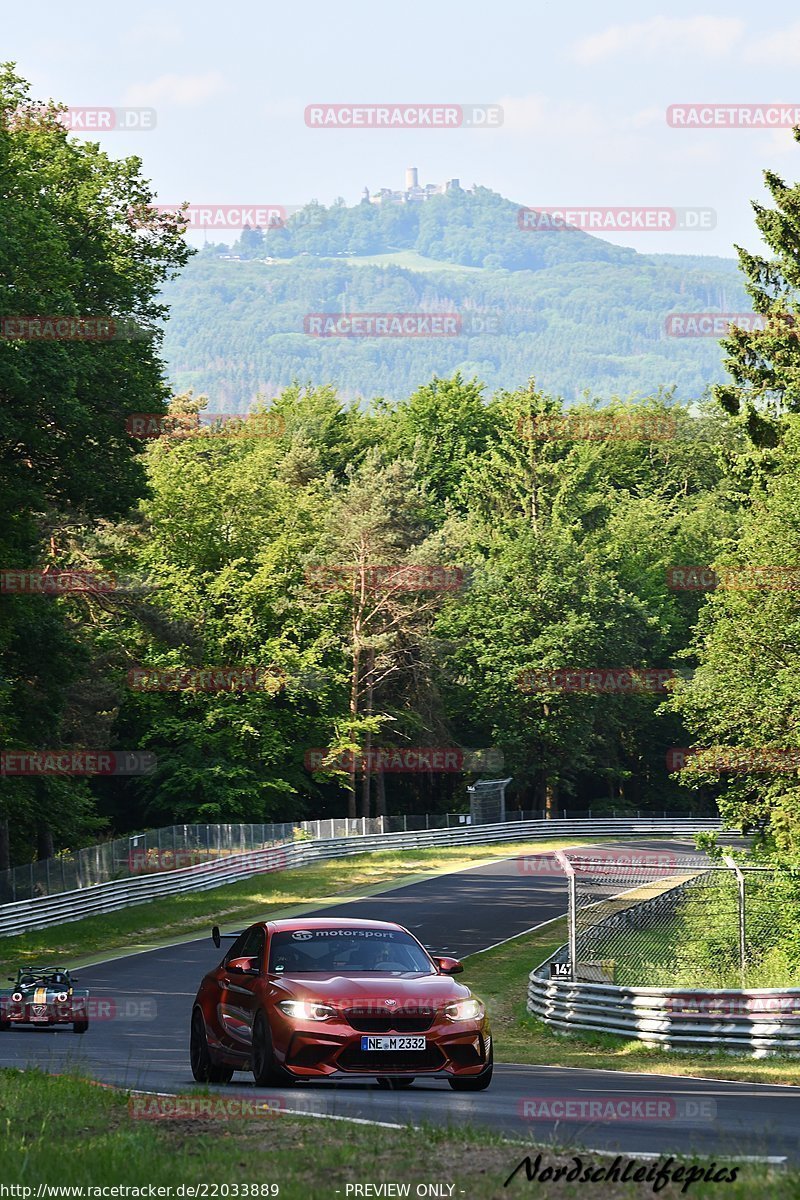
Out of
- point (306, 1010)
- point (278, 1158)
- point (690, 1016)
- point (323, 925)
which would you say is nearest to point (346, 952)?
point (323, 925)

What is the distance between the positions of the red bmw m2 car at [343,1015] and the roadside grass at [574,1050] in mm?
4843

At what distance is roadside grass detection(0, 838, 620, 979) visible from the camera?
37906 millimetres

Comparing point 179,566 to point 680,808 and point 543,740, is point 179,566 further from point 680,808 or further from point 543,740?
point 680,808

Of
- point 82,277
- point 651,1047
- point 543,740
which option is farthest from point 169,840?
point 543,740

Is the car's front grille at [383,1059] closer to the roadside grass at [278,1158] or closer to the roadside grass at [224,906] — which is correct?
the roadside grass at [278,1158]

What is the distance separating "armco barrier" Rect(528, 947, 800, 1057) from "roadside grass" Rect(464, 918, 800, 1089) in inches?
6.8

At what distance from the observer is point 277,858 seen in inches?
2206

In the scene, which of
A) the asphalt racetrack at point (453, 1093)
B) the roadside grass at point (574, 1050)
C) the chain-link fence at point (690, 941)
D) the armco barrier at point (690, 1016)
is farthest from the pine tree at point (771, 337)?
the armco barrier at point (690, 1016)

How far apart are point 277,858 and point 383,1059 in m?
44.3

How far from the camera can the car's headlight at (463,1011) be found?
492 inches

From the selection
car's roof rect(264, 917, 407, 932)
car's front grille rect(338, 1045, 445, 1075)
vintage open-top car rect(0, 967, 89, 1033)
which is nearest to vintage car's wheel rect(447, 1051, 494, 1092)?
car's front grille rect(338, 1045, 445, 1075)

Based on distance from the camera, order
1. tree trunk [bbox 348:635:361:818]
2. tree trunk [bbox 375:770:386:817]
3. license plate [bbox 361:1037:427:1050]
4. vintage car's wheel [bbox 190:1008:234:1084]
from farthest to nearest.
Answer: tree trunk [bbox 375:770:386:817], tree trunk [bbox 348:635:361:818], vintage car's wheel [bbox 190:1008:234:1084], license plate [bbox 361:1037:427:1050]

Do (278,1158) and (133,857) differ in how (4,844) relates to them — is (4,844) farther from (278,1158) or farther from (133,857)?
(278,1158)

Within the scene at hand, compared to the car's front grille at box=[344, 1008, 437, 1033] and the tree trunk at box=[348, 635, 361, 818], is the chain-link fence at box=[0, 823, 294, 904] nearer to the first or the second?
the tree trunk at box=[348, 635, 361, 818]
